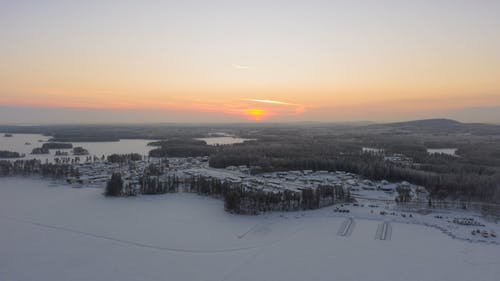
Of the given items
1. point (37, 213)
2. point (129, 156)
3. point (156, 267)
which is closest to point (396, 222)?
point (156, 267)

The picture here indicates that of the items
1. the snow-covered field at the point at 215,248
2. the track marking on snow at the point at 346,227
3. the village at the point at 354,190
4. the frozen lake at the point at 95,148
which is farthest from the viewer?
the frozen lake at the point at 95,148

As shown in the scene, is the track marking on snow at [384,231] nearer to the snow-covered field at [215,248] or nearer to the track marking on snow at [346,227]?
the snow-covered field at [215,248]

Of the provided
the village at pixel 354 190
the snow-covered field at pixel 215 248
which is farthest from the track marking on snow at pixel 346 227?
Answer: the snow-covered field at pixel 215 248

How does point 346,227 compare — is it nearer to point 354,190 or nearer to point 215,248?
point 215,248

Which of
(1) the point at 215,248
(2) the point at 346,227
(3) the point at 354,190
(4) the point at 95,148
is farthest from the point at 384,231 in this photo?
(4) the point at 95,148

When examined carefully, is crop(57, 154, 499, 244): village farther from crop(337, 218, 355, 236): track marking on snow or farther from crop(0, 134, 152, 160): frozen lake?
crop(0, 134, 152, 160): frozen lake

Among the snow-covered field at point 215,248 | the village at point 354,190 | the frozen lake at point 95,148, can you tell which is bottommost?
the snow-covered field at point 215,248

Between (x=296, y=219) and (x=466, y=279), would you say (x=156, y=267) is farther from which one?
(x=466, y=279)
